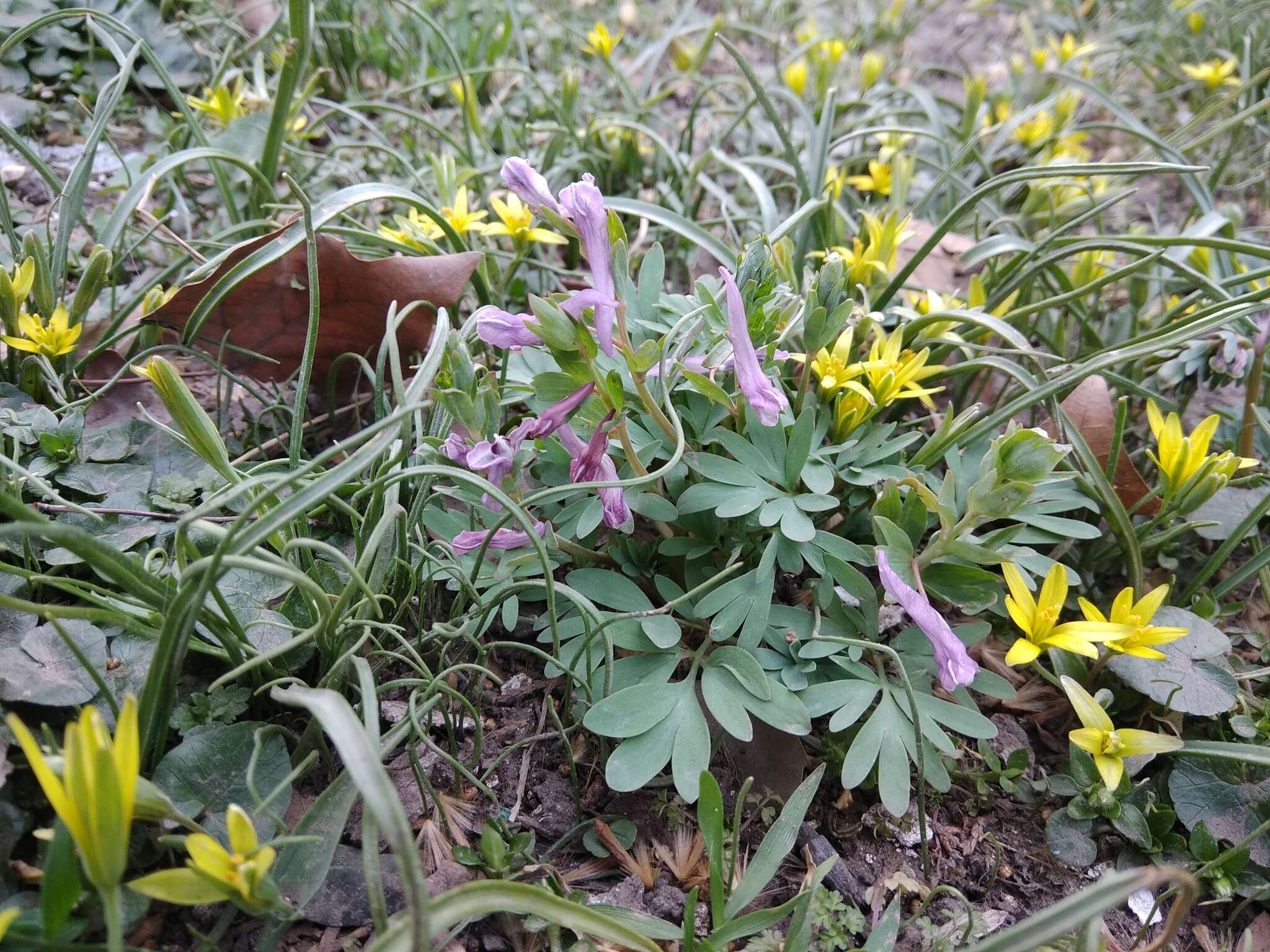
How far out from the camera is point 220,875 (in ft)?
2.50

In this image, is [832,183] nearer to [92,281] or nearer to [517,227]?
[517,227]

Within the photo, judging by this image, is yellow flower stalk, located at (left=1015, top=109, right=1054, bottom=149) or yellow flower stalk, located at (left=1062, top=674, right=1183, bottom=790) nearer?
yellow flower stalk, located at (left=1062, top=674, right=1183, bottom=790)

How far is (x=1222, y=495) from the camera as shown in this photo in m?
1.48

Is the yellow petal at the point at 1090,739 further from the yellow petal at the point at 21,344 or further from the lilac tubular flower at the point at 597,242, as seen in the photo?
the yellow petal at the point at 21,344

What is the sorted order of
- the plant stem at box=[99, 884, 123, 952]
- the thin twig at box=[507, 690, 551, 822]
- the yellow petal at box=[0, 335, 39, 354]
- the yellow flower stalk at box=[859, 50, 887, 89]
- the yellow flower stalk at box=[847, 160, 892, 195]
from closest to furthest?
the plant stem at box=[99, 884, 123, 952] < the thin twig at box=[507, 690, 551, 822] < the yellow petal at box=[0, 335, 39, 354] < the yellow flower stalk at box=[847, 160, 892, 195] < the yellow flower stalk at box=[859, 50, 887, 89]

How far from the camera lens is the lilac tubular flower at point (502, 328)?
→ 39.9 inches

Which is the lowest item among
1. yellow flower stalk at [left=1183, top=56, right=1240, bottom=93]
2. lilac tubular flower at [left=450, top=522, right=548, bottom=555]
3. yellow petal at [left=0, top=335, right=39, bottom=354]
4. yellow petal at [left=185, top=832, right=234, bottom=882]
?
yellow petal at [left=185, top=832, right=234, bottom=882]

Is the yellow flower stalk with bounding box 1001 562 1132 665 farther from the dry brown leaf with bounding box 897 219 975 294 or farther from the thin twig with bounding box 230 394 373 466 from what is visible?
the thin twig with bounding box 230 394 373 466

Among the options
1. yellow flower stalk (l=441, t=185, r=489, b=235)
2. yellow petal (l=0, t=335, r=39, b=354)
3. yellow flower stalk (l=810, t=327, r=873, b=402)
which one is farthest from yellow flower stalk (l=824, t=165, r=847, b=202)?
yellow petal (l=0, t=335, r=39, b=354)

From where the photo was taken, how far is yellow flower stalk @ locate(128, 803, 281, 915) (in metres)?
0.76

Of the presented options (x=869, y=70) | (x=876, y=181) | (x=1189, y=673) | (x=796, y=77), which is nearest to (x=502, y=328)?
(x=1189, y=673)

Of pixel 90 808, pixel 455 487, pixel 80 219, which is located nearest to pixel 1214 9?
pixel 455 487

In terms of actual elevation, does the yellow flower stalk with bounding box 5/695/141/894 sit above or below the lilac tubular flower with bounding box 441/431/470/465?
below

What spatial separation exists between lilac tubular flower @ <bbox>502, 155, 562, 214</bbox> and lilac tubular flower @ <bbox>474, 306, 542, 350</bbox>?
5.6 inches
